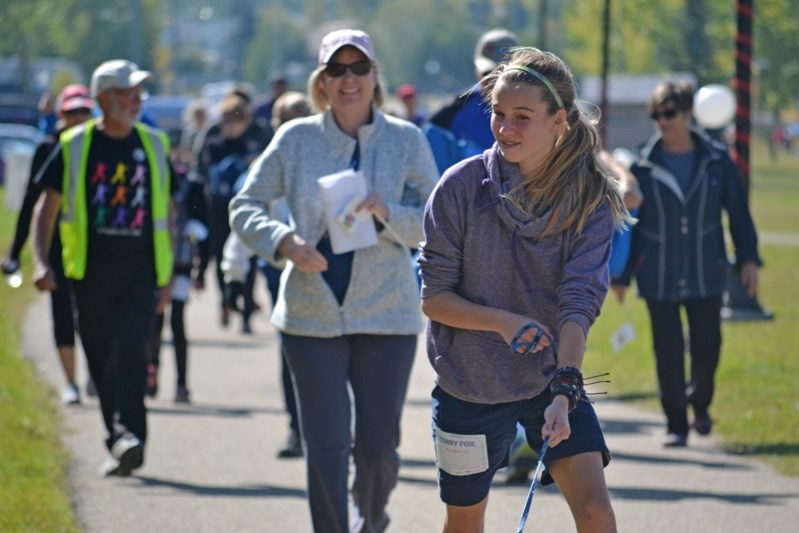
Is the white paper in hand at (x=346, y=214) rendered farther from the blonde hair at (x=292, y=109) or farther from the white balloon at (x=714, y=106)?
the white balloon at (x=714, y=106)

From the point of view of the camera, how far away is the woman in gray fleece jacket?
5766 mm

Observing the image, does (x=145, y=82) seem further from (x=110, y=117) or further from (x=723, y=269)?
(x=723, y=269)

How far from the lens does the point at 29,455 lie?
802cm

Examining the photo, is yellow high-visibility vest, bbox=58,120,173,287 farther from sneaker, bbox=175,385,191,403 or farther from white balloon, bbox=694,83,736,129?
white balloon, bbox=694,83,736,129

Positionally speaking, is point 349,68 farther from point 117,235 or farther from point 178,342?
point 178,342

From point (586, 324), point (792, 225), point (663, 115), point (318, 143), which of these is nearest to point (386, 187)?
point (318, 143)

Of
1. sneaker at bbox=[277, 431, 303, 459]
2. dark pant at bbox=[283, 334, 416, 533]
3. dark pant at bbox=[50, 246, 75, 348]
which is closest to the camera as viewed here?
dark pant at bbox=[283, 334, 416, 533]

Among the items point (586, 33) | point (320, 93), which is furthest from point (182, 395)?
point (586, 33)

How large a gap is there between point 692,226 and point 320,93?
3409 mm

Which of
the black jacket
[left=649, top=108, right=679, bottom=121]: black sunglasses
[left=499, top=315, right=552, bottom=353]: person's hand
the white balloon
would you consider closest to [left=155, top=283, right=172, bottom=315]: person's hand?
the black jacket

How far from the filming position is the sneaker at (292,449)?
852 cm

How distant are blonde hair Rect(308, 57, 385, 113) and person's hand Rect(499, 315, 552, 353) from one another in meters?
2.06

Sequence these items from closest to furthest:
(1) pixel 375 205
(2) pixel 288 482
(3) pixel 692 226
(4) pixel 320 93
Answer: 1. (1) pixel 375 205
2. (4) pixel 320 93
3. (2) pixel 288 482
4. (3) pixel 692 226

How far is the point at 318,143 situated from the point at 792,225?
2611cm
